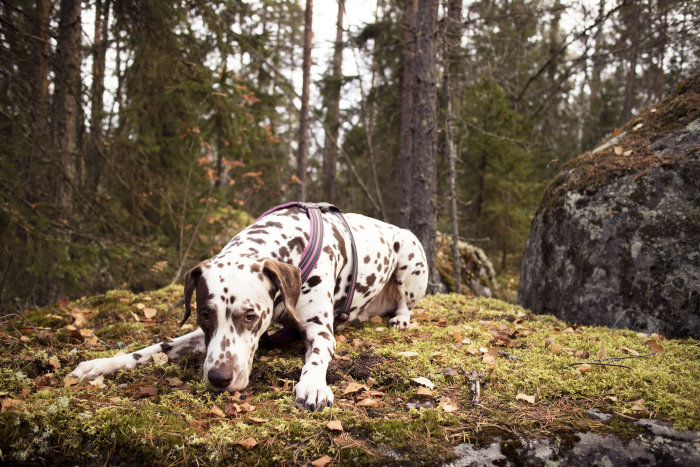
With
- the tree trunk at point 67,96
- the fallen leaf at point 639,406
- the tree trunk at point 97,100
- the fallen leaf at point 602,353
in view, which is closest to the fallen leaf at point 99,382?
the fallen leaf at point 639,406

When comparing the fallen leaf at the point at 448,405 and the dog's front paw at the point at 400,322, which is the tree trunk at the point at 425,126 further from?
the fallen leaf at the point at 448,405

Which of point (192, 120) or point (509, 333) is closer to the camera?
point (509, 333)

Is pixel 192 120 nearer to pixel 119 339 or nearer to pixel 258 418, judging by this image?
pixel 119 339

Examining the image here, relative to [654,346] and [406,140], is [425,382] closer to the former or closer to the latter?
[654,346]

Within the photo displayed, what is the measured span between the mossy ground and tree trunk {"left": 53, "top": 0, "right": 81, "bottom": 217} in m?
3.98

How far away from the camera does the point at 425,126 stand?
7309mm

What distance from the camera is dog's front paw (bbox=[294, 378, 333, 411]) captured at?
250 cm

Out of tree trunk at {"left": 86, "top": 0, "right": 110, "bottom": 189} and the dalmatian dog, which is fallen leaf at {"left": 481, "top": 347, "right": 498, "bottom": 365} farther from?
tree trunk at {"left": 86, "top": 0, "right": 110, "bottom": 189}

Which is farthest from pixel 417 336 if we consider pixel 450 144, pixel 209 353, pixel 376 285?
pixel 450 144

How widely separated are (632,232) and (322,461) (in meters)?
4.51

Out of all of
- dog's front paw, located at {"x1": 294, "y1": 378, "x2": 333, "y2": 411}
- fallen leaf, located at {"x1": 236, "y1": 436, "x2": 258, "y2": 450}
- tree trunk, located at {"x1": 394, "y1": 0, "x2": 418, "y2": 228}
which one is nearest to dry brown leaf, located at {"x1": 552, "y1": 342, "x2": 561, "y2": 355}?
dog's front paw, located at {"x1": 294, "y1": 378, "x2": 333, "y2": 411}

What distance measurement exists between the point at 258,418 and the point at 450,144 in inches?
270

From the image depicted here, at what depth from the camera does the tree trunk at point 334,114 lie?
15.0m

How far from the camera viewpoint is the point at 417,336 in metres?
4.16
